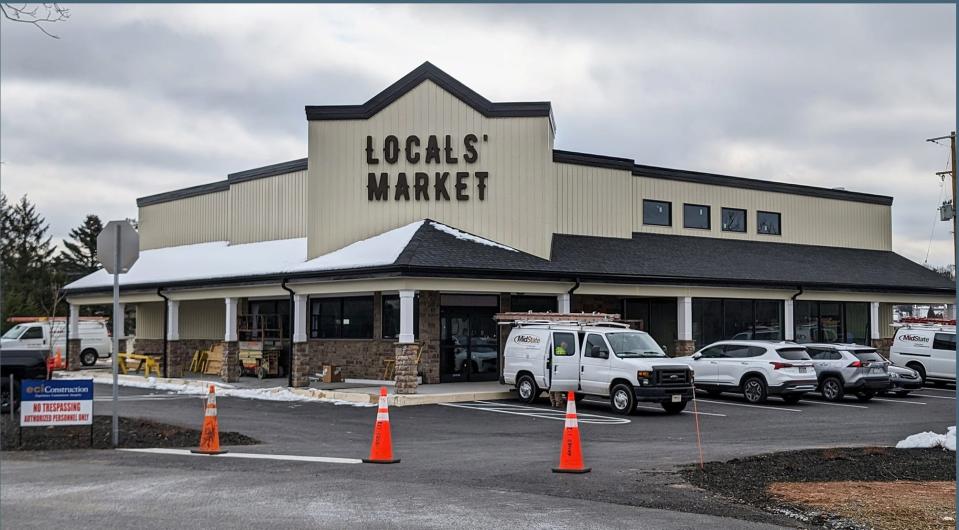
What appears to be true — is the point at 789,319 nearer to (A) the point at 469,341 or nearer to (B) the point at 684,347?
(B) the point at 684,347

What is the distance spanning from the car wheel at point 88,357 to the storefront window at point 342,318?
1760 cm

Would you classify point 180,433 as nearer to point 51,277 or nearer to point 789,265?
point 789,265

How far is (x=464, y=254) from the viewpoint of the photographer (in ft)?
86.6

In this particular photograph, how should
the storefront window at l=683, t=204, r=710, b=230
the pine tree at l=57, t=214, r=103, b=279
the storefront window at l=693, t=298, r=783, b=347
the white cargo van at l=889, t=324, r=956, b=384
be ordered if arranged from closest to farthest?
the white cargo van at l=889, t=324, r=956, b=384 < the storefront window at l=693, t=298, r=783, b=347 < the storefront window at l=683, t=204, r=710, b=230 < the pine tree at l=57, t=214, r=103, b=279

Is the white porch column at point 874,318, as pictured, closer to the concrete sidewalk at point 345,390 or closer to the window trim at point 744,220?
the window trim at point 744,220

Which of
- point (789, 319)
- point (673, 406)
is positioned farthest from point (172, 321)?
point (789, 319)

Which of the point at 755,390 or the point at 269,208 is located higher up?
the point at 269,208

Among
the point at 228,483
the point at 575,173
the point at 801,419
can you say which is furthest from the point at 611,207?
the point at 228,483

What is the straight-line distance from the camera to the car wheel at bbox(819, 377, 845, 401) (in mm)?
25266

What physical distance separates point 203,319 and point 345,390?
14538mm

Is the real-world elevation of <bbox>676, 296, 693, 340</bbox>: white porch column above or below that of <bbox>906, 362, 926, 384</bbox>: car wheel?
above

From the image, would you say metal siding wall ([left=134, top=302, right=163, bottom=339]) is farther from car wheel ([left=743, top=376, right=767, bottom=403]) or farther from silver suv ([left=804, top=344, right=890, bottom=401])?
silver suv ([left=804, top=344, right=890, bottom=401])

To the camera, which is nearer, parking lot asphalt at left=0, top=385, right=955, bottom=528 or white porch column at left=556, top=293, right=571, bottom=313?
parking lot asphalt at left=0, top=385, right=955, bottom=528

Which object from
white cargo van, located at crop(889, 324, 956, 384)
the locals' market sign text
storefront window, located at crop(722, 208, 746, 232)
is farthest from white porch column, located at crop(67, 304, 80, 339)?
white cargo van, located at crop(889, 324, 956, 384)
